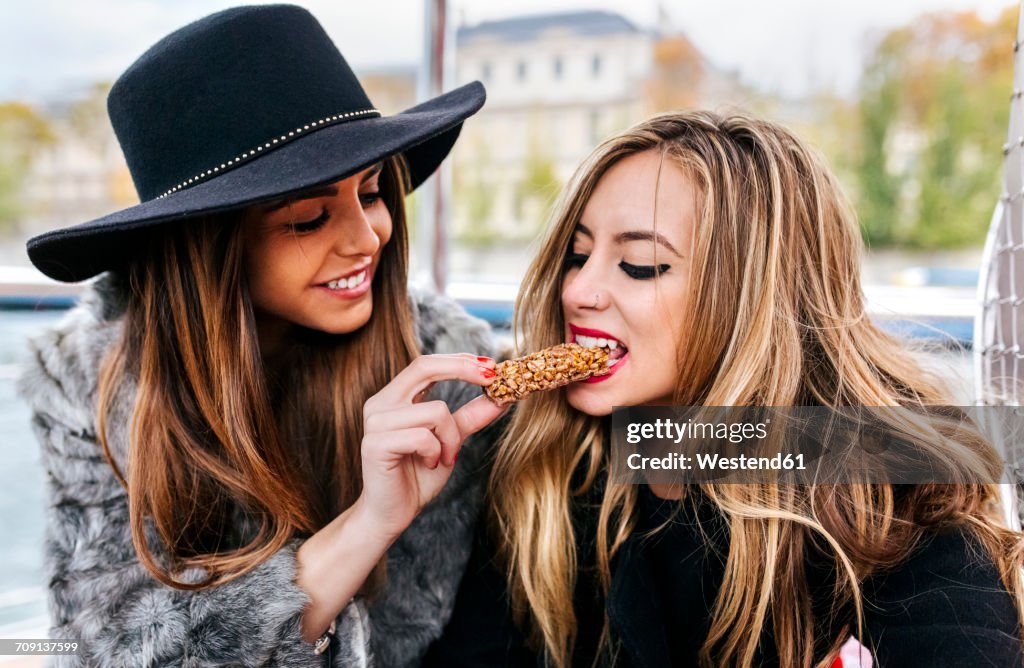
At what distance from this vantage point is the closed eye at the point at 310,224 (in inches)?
55.6

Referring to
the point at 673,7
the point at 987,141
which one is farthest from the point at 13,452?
the point at 987,141

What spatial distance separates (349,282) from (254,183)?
0.34m

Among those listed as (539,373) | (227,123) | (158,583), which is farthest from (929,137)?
(158,583)

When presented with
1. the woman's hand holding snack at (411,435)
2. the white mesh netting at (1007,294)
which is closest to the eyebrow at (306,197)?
the woman's hand holding snack at (411,435)

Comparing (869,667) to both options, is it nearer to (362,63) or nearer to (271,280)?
(271,280)

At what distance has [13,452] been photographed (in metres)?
2.02

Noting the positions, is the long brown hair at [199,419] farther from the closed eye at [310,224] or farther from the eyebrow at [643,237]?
the eyebrow at [643,237]

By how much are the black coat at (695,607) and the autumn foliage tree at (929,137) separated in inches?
257

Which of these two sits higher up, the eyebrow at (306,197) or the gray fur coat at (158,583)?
the eyebrow at (306,197)

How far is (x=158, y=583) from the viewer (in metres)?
Result: 1.41

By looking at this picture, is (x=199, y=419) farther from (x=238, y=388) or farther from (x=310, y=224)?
(x=310, y=224)

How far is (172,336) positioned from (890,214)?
7447 millimetres

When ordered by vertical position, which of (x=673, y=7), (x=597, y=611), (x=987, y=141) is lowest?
(x=597, y=611)

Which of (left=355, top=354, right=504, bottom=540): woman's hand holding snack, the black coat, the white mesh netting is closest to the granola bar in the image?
(left=355, top=354, right=504, bottom=540): woman's hand holding snack
